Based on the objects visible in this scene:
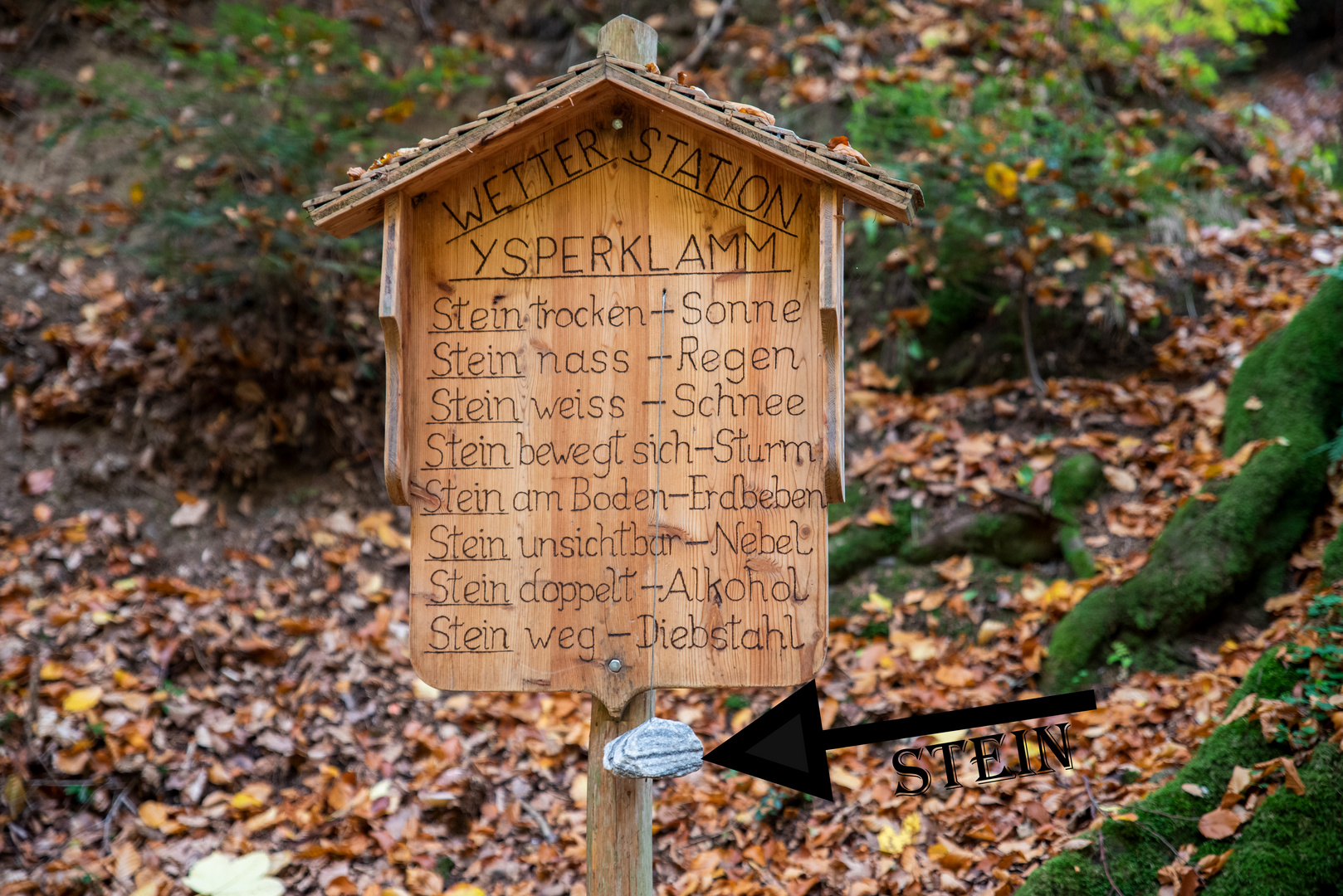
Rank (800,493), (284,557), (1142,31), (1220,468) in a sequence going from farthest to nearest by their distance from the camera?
1. (1142,31)
2. (284,557)
3. (1220,468)
4. (800,493)

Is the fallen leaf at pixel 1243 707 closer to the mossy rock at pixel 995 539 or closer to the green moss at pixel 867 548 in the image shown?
the mossy rock at pixel 995 539

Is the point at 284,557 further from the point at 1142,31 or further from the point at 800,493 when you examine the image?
the point at 1142,31

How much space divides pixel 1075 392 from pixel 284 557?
13.9 feet

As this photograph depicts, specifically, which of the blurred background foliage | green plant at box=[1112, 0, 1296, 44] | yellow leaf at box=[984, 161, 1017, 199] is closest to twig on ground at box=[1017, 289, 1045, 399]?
the blurred background foliage

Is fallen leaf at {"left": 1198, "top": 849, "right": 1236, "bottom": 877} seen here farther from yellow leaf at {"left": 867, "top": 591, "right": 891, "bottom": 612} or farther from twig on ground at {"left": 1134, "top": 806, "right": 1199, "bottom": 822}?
yellow leaf at {"left": 867, "top": 591, "right": 891, "bottom": 612}

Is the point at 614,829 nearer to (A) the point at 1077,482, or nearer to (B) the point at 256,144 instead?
(A) the point at 1077,482

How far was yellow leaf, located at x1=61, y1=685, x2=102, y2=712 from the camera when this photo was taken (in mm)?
3596

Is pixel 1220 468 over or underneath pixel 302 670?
over

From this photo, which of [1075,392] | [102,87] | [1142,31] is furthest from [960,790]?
[1142,31]

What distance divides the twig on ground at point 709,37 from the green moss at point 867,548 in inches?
153

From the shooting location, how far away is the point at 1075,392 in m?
4.76

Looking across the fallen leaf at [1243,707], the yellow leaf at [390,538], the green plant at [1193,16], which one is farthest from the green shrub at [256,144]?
the green plant at [1193,16]

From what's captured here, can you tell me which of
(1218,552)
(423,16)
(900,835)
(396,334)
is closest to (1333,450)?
(1218,552)

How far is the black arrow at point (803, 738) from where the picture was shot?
6.65ft
